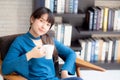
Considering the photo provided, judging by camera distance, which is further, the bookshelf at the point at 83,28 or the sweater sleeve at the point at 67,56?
the bookshelf at the point at 83,28

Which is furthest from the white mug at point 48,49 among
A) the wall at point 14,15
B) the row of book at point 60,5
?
the wall at point 14,15

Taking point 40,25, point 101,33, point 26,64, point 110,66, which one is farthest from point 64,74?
point 110,66

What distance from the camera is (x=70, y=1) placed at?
273 centimetres

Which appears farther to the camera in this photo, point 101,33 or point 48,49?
point 101,33

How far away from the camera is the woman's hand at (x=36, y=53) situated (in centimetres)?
182

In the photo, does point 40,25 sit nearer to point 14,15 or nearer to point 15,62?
point 15,62

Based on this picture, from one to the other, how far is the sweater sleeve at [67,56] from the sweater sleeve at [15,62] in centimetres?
33

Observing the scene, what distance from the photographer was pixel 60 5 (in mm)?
2730

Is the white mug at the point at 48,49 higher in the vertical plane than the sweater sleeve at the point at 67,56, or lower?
higher

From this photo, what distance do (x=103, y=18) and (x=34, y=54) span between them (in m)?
1.24

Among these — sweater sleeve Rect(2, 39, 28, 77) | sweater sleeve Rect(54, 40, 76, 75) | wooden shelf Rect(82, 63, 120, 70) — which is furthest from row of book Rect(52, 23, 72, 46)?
sweater sleeve Rect(2, 39, 28, 77)

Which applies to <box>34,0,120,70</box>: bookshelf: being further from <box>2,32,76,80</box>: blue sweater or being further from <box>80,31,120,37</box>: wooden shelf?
<box>2,32,76,80</box>: blue sweater

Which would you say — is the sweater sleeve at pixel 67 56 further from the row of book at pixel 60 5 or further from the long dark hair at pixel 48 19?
the row of book at pixel 60 5

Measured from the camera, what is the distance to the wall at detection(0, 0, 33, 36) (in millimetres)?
2945
